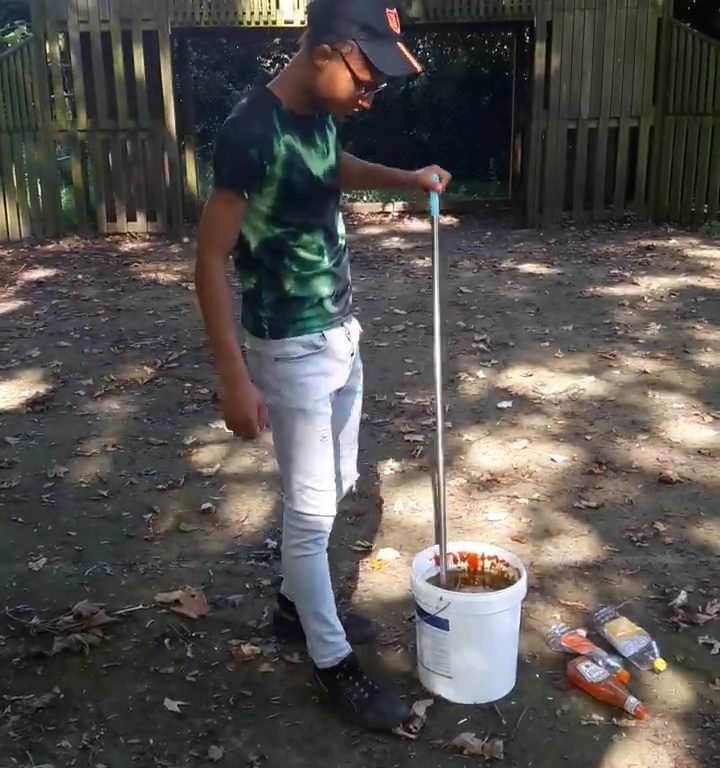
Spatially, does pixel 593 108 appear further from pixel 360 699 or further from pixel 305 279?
pixel 360 699

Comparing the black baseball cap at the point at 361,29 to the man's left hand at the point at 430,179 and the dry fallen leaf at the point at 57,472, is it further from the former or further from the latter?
the dry fallen leaf at the point at 57,472

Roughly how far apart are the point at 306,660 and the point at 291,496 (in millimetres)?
701

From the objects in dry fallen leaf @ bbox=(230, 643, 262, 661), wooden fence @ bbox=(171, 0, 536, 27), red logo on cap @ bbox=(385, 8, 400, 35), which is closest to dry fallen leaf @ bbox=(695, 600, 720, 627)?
dry fallen leaf @ bbox=(230, 643, 262, 661)

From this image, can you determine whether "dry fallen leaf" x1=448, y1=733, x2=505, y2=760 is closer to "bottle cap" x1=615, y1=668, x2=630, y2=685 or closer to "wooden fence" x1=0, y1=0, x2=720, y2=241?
"bottle cap" x1=615, y1=668, x2=630, y2=685

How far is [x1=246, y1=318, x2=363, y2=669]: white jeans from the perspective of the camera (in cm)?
254

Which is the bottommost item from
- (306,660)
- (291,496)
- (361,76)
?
(306,660)

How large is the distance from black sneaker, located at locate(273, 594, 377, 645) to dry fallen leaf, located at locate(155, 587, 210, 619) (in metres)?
0.31

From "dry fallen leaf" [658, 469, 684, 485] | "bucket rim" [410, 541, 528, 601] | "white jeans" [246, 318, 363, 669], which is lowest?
"dry fallen leaf" [658, 469, 684, 485]

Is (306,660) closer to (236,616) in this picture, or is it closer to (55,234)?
(236,616)

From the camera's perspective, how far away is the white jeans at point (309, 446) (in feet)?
8.33

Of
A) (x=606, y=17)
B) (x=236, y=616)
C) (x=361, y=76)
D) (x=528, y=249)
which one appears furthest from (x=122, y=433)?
(x=606, y=17)

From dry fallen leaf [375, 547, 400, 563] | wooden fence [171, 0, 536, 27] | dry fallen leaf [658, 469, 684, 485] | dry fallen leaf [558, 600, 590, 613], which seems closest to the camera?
dry fallen leaf [558, 600, 590, 613]

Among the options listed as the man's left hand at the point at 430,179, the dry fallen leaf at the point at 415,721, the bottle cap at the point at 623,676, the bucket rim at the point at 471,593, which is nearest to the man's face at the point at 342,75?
the man's left hand at the point at 430,179

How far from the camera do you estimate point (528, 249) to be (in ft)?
29.7
